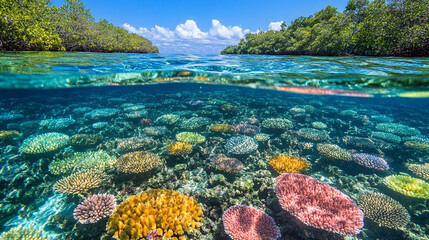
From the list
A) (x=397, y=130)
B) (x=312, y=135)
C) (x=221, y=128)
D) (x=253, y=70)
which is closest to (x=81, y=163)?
(x=221, y=128)

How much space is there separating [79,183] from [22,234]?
1.43 meters

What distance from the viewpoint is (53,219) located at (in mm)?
4547

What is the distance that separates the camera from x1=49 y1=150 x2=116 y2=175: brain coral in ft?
19.7

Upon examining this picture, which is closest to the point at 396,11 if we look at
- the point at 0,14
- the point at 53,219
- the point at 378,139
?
the point at 378,139

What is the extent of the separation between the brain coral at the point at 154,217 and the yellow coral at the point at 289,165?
3628 mm

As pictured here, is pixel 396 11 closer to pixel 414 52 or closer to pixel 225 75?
pixel 414 52

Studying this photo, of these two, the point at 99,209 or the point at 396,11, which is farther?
the point at 396,11

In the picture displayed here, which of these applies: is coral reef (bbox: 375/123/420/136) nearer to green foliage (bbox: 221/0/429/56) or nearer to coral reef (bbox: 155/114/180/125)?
green foliage (bbox: 221/0/429/56)

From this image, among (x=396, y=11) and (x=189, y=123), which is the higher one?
(x=396, y=11)

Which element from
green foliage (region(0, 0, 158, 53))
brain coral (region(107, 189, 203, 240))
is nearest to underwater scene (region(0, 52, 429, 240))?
brain coral (region(107, 189, 203, 240))

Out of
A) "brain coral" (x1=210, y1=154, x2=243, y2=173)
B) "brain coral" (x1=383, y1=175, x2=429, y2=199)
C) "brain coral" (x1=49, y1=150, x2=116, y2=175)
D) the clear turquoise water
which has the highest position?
the clear turquoise water

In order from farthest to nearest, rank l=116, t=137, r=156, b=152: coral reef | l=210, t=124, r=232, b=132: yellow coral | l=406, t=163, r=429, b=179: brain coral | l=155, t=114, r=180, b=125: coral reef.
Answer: l=155, t=114, r=180, b=125: coral reef, l=210, t=124, r=232, b=132: yellow coral, l=116, t=137, r=156, b=152: coral reef, l=406, t=163, r=429, b=179: brain coral

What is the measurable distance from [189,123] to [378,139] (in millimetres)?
11789

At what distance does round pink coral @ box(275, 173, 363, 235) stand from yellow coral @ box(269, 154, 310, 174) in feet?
3.85
